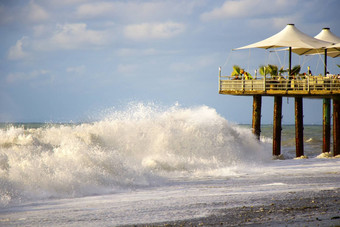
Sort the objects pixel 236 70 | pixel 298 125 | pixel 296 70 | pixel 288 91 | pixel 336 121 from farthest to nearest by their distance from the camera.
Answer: pixel 236 70 → pixel 296 70 → pixel 298 125 → pixel 336 121 → pixel 288 91

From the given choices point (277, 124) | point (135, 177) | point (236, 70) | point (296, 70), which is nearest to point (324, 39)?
point (296, 70)

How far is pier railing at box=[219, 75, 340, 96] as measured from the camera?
23.2 metres

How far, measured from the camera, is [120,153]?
21031mm

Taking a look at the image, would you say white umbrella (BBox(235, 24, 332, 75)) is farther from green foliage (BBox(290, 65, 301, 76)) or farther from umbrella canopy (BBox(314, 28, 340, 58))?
umbrella canopy (BBox(314, 28, 340, 58))

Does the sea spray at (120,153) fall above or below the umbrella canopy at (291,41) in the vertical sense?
below

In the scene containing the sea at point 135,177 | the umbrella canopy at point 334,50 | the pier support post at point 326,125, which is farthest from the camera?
the pier support post at point 326,125

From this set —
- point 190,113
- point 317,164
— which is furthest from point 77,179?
point 190,113

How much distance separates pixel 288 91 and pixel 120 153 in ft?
27.4

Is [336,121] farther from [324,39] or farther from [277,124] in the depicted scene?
[324,39]

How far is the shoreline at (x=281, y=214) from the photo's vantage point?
8.91 m

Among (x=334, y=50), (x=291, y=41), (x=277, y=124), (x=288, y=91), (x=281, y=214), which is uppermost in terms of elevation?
(x=291, y=41)

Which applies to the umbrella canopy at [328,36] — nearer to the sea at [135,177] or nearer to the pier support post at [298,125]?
the pier support post at [298,125]

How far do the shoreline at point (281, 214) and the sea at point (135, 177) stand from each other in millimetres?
339

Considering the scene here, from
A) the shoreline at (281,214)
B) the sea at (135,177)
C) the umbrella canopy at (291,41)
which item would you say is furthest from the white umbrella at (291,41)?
the shoreline at (281,214)
